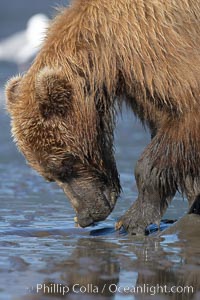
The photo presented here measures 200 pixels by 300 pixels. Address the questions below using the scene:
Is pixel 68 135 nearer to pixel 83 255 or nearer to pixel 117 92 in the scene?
pixel 117 92

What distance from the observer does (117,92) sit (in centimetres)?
720

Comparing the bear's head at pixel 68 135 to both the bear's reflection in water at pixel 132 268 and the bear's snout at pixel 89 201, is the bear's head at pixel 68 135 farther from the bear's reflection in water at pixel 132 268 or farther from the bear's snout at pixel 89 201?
the bear's reflection in water at pixel 132 268

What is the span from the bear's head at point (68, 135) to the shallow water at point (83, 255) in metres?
0.26

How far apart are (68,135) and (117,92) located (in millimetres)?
458

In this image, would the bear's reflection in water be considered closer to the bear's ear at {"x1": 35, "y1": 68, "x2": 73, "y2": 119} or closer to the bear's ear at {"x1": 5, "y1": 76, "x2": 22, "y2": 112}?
the bear's ear at {"x1": 35, "y1": 68, "x2": 73, "y2": 119}

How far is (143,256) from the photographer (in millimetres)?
6238

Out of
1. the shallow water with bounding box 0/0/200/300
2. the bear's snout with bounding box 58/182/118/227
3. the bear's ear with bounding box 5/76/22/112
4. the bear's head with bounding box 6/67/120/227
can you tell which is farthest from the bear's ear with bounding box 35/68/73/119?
the shallow water with bounding box 0/0/200/300

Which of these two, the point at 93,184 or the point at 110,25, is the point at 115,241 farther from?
the point at 110,25

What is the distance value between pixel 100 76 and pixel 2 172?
11.6 feet

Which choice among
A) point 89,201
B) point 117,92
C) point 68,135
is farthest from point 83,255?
point 117,92

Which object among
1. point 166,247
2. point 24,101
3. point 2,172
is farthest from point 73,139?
point 2,172

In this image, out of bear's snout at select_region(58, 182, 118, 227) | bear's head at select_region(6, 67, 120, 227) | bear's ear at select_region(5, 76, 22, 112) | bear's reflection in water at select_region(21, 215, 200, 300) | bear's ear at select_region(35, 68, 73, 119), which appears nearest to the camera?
bear's reflection in water at select_region(21, 215, 200, 300)

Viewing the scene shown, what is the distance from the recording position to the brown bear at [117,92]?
272 inches

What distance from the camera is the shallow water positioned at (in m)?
5.35
